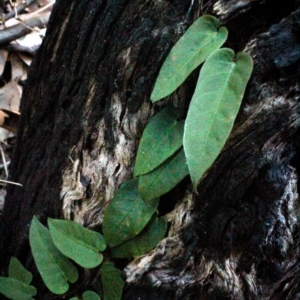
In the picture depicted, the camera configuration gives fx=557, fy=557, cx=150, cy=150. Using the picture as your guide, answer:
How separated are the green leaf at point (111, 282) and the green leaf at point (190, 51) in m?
0.38

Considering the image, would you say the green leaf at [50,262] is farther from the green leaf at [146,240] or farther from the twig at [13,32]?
the twig at [13,32]

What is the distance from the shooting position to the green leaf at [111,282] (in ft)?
3.73

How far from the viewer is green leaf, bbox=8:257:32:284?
1.32 meters

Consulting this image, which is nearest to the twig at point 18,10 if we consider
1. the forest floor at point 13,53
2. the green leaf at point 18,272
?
the forest floor at point 13,53

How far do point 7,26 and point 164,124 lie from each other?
1.16 metres

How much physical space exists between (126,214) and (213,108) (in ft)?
1.02

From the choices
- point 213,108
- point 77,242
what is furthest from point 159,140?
point 77,242

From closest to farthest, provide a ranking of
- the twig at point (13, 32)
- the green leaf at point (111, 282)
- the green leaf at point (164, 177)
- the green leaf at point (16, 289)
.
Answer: the green leaf at point (164, 177)
the green leaf at point (111, 282)
the green leaf at point (16, 289)
the twig at point (13, 32)

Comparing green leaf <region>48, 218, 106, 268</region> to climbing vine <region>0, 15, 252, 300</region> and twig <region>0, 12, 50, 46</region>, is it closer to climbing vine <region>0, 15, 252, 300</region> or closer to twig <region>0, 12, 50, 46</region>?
climbing vine <region>0, 15, 252, 300</region>

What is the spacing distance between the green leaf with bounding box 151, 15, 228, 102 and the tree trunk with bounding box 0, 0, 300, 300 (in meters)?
0.03

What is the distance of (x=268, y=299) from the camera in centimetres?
100

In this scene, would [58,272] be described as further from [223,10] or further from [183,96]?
[223,10]

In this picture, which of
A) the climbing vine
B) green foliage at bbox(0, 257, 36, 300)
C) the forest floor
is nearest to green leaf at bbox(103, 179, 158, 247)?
the climbing vine

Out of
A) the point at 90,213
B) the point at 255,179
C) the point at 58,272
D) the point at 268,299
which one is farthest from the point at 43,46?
the point at 268,299
